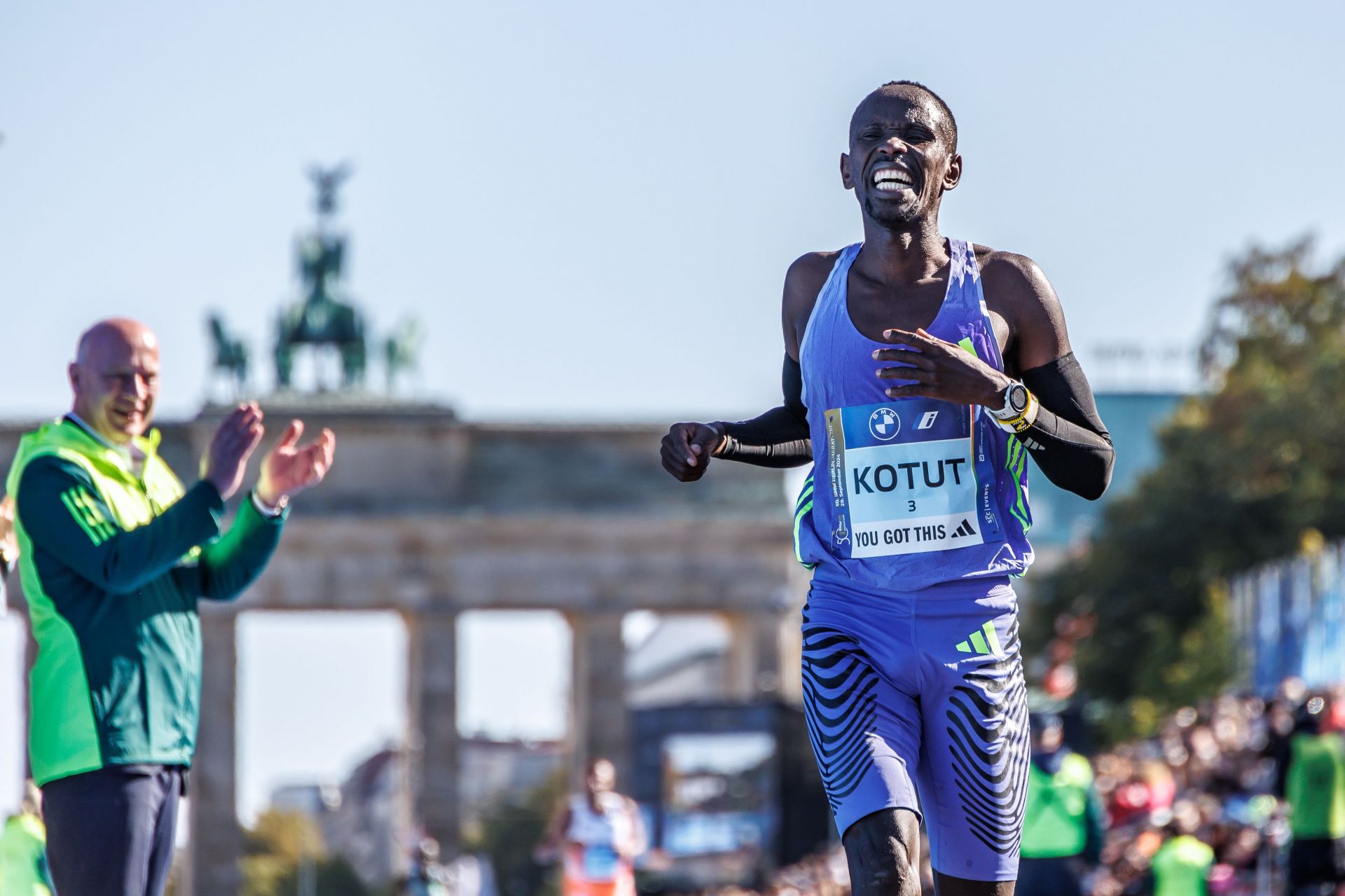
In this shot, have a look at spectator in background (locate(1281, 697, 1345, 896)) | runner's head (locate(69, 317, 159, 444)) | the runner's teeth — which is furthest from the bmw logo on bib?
spectator in background (locate(1281, 697, 1345, 896))

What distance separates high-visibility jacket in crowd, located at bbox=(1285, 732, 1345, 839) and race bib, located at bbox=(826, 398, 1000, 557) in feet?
31.0

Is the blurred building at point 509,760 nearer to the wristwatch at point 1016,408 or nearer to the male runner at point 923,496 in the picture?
the male runner at point 923,496

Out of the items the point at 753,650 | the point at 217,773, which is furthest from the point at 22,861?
the point at 753,650

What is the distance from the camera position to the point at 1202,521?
50.1 meters

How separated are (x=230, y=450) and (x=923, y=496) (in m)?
1.74

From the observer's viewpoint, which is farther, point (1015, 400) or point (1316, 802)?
point (1316, 802)

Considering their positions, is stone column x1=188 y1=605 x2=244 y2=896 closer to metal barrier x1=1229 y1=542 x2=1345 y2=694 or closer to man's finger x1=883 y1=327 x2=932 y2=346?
metal barrier x1=1229 y1=542 x2=1345 y2=694

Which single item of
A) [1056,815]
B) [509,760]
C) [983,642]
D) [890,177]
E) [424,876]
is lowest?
[424,876]

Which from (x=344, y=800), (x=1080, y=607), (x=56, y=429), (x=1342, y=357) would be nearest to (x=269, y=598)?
(x=1080, y=607)

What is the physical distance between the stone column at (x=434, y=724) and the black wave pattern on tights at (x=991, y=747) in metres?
42.0

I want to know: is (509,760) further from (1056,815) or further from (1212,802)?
(1056,815)

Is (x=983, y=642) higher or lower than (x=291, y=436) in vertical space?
lower

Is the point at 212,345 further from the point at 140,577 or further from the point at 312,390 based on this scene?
the point at 140,577

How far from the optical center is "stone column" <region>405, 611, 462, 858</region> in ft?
156
